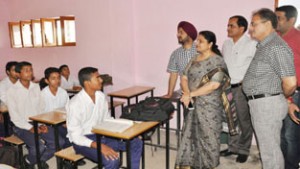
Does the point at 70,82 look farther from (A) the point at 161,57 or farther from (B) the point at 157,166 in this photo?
(B) the point at 157,166

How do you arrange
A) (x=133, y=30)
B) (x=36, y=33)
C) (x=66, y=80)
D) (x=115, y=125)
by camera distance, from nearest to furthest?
(x=115, y=125), (x=133, y=30), (x=66, y=80), (x=36, y=33)

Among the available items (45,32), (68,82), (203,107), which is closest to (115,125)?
(203,107)

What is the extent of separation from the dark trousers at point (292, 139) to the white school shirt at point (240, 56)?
2.10 ft

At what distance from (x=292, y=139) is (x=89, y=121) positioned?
1978mm

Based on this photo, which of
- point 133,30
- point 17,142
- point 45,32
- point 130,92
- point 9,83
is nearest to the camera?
point 17,142

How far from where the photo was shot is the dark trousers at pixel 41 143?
286 cm

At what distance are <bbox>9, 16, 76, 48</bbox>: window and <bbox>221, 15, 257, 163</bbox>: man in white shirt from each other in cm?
308

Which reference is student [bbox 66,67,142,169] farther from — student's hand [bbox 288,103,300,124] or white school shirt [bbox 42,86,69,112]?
student's hand [bbox 288,103,300,124]

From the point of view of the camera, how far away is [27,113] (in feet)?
9.95

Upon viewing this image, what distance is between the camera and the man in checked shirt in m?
2.03

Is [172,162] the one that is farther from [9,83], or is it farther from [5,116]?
[9,83]

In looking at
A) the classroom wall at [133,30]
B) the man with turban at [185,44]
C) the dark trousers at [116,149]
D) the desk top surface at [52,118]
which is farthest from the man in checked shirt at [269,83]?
the desk top surface at [52,118]

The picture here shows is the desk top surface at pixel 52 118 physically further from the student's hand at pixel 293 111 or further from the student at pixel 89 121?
the student's hand at pixel 293 111

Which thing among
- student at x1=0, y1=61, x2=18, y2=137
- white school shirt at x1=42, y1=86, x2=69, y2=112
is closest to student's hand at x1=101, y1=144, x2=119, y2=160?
white school shirt at x1=42, y1=86, x2=69, y2=112
